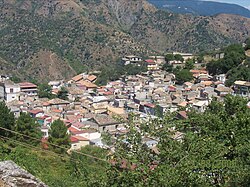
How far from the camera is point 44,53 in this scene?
78938 mm

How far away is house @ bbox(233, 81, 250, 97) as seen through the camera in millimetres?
36263

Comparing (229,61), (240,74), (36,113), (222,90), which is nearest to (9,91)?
(36,113)

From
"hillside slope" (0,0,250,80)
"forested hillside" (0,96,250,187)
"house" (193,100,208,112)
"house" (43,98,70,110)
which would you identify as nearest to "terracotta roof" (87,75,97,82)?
"house" (43,98,70,110)

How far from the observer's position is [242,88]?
37.4 meters

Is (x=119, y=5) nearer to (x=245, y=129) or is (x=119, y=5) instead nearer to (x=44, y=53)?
(x=44, y=53)

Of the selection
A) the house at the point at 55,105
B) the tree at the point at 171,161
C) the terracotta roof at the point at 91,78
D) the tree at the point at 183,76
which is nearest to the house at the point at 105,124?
the house at the point at 55,105

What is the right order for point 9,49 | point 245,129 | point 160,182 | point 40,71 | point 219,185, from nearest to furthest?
point 160,182, point 219,185, point 245,129, point 40,71, point 9,49

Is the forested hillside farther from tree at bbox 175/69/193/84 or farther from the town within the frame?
tree at bbox 175/69/193/84

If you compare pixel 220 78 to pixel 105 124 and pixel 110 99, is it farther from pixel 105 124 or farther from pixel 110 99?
pixel 105 124

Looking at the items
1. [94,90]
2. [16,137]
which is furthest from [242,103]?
[94,90]

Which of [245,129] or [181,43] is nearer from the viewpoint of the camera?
[245,129]

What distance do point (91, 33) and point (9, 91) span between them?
175 ft

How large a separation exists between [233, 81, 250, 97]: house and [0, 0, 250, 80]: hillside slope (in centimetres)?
4558

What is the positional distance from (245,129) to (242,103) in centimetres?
181
